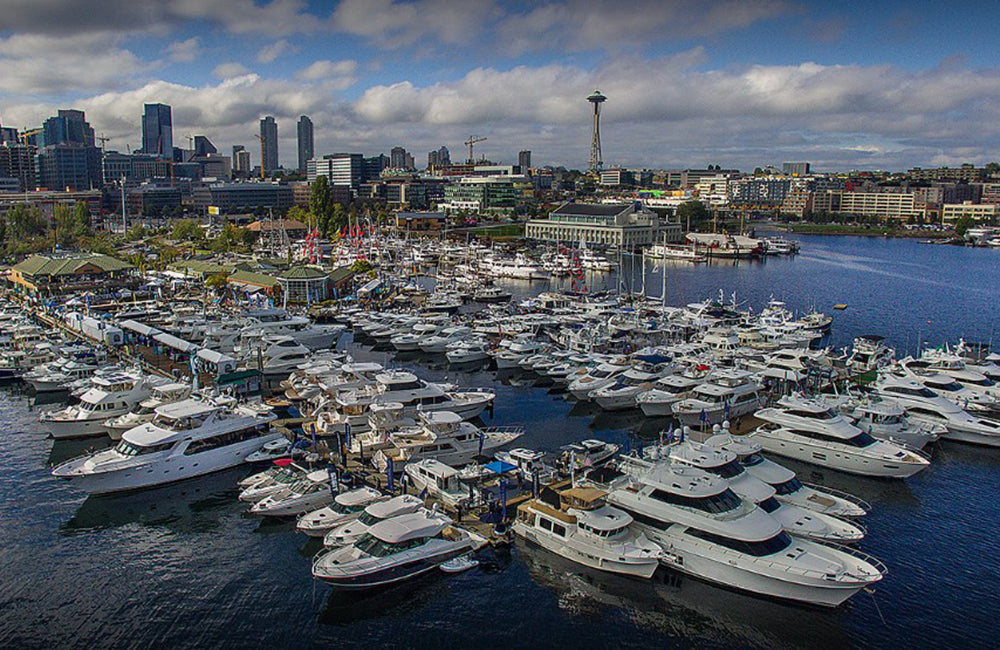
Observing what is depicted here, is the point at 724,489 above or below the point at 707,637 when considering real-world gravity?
above

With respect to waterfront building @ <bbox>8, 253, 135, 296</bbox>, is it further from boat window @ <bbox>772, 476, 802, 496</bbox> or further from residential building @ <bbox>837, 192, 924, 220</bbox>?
residential building @ <bbox>837, 192, 924, 220</bbox>

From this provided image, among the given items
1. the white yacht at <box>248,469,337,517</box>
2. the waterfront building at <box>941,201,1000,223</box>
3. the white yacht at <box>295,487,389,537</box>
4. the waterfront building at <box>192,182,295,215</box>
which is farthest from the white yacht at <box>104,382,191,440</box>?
the waterfront building at <box>941,201,1000,223</box>

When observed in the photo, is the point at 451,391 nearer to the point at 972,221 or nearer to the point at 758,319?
the point at 758,319

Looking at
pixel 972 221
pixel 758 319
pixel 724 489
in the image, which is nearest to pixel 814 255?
pixel 972 221

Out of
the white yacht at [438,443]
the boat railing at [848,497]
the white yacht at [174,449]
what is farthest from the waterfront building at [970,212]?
the white yacht at [174,449]

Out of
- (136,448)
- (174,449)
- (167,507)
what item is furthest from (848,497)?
(136,448)

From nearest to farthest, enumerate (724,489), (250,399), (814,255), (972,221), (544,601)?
(544,601) < (724,489) < (250,399) < (814,255) < (972,221)

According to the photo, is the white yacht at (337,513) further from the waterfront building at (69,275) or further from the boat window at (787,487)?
the waterfront building at (69,275)
